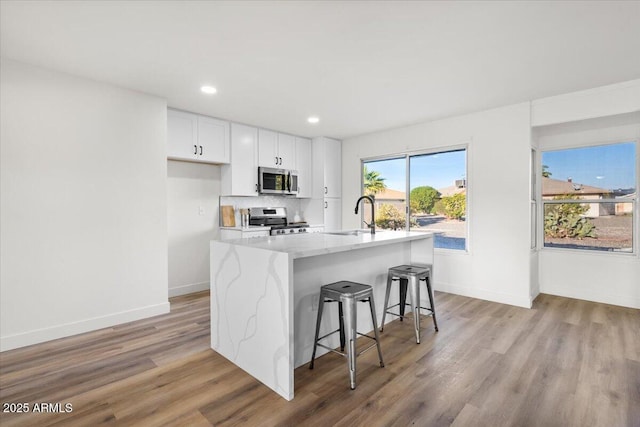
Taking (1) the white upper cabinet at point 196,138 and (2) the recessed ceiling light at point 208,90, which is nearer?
(2) the recessed ceiling light at point 208,90

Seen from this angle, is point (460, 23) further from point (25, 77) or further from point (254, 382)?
point (25, 77)

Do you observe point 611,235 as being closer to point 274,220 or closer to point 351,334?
point 351,334

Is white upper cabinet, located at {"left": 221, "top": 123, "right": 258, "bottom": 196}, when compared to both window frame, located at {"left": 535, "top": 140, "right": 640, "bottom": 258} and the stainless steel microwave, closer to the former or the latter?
the stainless steel microwave

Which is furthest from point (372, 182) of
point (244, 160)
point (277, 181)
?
point (244, 160)

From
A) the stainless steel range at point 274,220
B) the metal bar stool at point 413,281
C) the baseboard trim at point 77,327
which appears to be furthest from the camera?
the stainless steel range at point 274,220

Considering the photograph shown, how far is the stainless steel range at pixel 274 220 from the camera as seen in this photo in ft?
16.5

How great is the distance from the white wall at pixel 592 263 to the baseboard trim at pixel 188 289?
4.89 m

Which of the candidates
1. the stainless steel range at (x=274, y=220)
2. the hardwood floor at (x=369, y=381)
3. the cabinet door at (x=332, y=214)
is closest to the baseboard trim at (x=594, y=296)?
the hardwood floor at (x=369, y=381)

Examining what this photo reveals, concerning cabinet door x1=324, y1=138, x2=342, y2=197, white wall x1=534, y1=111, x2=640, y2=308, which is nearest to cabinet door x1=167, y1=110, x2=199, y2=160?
cabinet door x1=324, y1=138, x2=342, y2=197

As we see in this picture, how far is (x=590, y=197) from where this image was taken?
4.22 m

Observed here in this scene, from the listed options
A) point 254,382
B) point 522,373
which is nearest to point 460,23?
point 522,373

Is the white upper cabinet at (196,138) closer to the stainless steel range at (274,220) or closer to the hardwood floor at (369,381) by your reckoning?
the stainless steel range at (274,220)

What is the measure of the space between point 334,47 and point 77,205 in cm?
281

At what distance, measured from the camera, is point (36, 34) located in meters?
2.38
